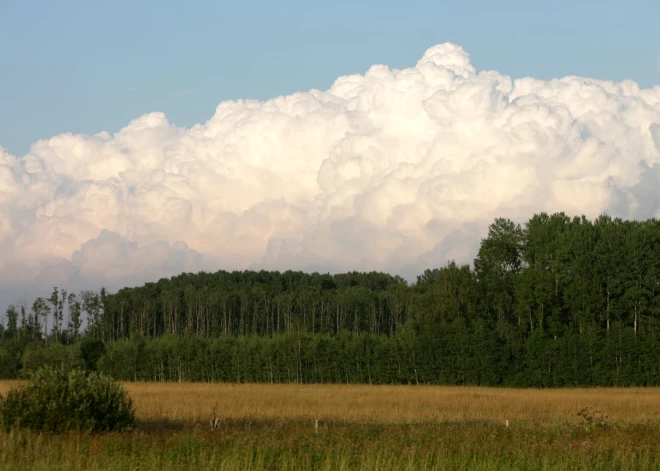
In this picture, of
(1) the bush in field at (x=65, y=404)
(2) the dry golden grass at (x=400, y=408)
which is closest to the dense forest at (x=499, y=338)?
(2) the dry golden grass at (x=400, y=408)

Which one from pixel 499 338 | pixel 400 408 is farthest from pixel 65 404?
pixel 499 338

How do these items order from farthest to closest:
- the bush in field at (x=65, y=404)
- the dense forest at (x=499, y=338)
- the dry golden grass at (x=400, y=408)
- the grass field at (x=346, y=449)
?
the dense forest at (x=499, y=338)
the dry golden grass at (x=400, y=408)
the bush in field at (x=65, y=404)
the grass field at (x=346, y=449)

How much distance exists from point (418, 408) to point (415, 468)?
82.1ft

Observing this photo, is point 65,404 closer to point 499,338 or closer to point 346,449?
point 346,449

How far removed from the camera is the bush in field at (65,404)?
2162cm

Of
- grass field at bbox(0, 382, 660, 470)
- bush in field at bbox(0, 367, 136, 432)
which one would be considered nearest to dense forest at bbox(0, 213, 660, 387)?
grass field at bbox(0, 382, 660, 470)

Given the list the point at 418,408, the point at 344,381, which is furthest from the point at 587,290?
the point at 418,408

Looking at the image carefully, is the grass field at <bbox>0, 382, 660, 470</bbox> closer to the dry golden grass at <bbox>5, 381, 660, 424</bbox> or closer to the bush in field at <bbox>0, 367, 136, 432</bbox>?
the bush in field at <bbox>0, 367, 136, 432</bbox>

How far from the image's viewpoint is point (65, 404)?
21.7m

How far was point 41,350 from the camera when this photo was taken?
300 ft

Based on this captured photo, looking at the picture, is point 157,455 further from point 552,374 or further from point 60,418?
point 552,374

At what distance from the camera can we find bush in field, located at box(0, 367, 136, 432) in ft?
70.9

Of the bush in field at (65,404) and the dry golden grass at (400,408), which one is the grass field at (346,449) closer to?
the bush in field at (65,404)

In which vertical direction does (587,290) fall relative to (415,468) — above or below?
above
